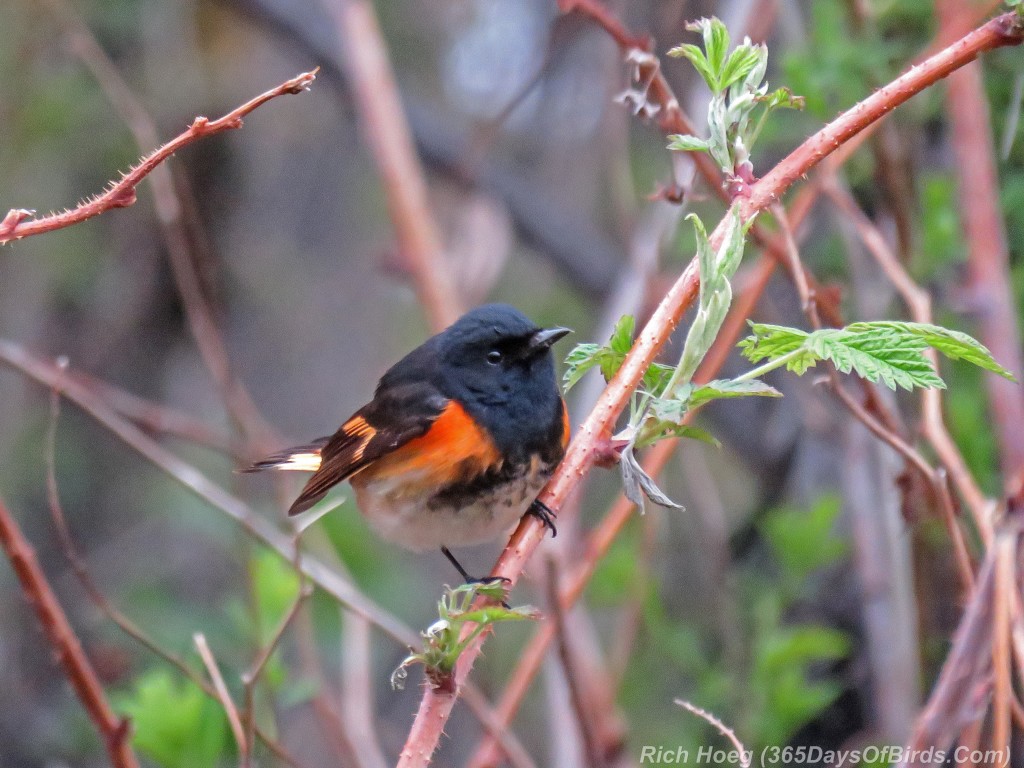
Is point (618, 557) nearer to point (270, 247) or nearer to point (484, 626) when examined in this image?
point (484, 626)

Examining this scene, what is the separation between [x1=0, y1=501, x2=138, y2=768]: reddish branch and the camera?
1854mm

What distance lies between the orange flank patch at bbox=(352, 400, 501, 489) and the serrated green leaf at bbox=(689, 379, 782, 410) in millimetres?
1238

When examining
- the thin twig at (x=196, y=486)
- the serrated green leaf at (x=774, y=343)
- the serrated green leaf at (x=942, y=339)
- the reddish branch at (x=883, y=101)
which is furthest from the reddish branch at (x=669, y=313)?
the thin twig at (x=196, y=486)

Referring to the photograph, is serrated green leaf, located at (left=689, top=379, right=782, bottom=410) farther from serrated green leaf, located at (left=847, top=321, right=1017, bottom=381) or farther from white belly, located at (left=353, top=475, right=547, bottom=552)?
white belly, located at (left=353, top=475, right=547, bottom=552)

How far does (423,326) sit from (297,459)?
7.51ft

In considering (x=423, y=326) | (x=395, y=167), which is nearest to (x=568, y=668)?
(x=395, y=167)

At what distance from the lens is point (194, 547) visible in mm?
6438

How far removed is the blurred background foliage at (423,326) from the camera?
301 centimetres

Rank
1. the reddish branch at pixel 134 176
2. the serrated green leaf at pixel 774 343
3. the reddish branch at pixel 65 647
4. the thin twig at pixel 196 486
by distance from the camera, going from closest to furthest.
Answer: the reddish branch at pixel 134 176
the serrated green leaf at pixel 774 343
the reddish branch at pixel 65 647
the thin twig at pixel 196 486

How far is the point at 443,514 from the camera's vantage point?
2.76 meters

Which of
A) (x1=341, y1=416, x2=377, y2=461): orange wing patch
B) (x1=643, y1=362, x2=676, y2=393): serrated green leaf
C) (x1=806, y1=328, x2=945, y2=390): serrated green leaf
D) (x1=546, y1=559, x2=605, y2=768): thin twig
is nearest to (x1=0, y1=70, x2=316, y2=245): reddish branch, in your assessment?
(x1=643, y1=362, x2=676, y2=393): serrated green leaf

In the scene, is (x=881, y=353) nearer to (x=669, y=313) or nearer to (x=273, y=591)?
(x=669, y=313)

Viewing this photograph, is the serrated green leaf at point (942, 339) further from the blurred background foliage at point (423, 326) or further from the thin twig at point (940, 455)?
the blurred background foliage at point (423, 326)

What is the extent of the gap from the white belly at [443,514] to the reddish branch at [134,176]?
142 cm
